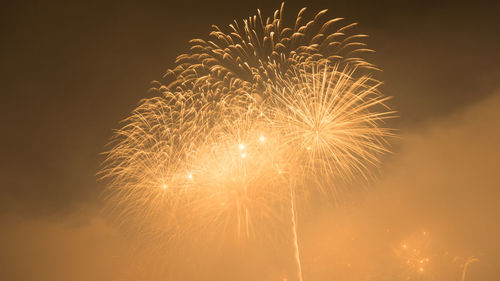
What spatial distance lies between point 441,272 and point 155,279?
147 ft

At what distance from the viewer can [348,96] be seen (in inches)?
605

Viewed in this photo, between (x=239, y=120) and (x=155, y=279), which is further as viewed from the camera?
(x=155, y=279)

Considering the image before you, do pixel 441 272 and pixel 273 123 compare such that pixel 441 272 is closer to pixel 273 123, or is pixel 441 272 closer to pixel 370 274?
pixel 370 274

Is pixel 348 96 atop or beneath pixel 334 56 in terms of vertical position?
beneath

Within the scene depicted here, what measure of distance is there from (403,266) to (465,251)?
679 inches

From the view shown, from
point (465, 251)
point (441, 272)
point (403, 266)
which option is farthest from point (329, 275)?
point (465, 251)

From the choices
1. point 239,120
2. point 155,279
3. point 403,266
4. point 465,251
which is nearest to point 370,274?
point 403,266

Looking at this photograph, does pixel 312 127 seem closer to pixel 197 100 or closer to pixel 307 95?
pixel 307 95

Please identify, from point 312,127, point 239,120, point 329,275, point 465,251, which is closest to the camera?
point 312,127

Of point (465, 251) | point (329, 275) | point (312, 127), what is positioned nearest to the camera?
point (312, 127)

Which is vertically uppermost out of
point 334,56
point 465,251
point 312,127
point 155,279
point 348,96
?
point 465,251

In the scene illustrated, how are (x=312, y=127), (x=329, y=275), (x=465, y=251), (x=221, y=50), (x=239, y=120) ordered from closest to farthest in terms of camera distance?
(x=312, y=127), (x=221, y=50), (x=239, y=120), (x=329, y=275), (x=465, y=251)

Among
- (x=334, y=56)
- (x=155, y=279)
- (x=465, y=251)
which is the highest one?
(x=465, y=251)

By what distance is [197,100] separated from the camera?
59.2 ft
